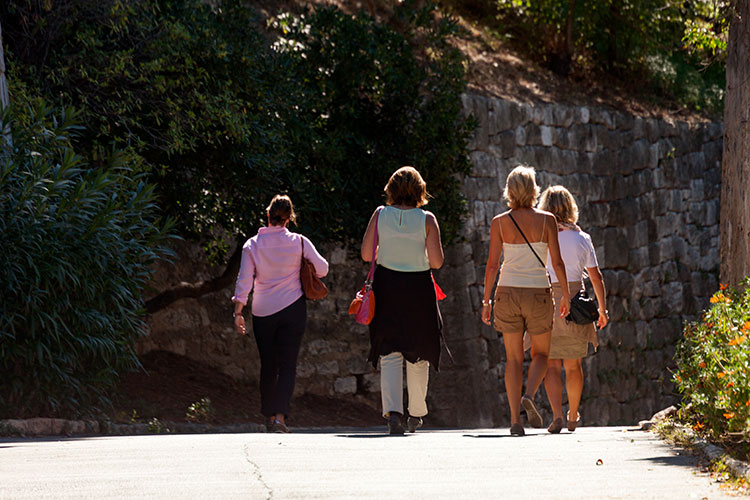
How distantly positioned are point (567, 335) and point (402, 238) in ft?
5.12

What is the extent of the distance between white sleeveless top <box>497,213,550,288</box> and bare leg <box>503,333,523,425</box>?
344 mm

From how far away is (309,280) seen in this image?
7.95m

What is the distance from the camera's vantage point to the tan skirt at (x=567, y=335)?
306 inches

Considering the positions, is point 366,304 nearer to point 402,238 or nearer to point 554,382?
point 402,238

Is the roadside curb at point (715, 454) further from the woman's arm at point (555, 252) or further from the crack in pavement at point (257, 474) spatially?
the crack in pavement at point (257, 474)

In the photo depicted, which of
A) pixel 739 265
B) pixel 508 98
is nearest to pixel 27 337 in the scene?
pixel 739 265

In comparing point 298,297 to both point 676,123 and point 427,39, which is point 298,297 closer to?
point 427,39

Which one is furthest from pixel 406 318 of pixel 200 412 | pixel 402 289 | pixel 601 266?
pixel 601 266

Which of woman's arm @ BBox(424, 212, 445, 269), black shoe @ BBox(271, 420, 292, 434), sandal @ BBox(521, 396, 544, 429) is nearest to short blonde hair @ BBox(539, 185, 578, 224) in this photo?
woman's arm @ BBox(424, 212, 445, 269)

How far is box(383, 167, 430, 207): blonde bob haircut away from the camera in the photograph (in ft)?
23.1

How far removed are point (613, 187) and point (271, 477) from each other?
12835mm

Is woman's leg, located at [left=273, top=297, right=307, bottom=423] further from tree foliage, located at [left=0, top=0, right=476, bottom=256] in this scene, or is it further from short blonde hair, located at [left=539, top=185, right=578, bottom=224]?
tree foliage, located at [left=0, top=0, right=476, bottom=256]

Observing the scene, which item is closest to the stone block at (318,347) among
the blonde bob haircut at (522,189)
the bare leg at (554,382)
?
the bare leg at (554,382)

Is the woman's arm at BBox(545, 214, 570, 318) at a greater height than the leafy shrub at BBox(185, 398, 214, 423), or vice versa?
the woman's arm at BBox(545, 214, 570, 318)
